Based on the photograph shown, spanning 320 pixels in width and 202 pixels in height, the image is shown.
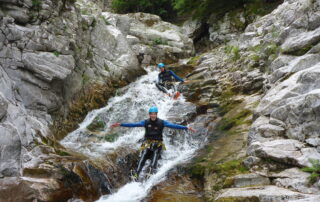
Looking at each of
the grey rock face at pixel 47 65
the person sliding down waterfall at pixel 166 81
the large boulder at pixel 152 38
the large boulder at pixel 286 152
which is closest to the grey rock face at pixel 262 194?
the large boulder at pixel 286 152

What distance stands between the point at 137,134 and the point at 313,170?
308 inches

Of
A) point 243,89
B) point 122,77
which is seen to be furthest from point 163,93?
point 243,89

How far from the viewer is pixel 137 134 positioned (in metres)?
12.1

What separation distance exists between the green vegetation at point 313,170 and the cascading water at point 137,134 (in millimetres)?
4090

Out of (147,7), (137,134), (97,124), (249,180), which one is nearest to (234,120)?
(249,180)

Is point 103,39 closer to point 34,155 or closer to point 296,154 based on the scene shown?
point 34,155

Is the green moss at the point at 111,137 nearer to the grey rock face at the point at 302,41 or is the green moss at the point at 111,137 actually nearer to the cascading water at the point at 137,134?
the cascading water at the point at 137,134

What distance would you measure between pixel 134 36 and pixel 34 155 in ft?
63.6

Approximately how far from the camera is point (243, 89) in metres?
12.6

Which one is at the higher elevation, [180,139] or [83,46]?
[83,46]

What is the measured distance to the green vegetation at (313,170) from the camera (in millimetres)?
5223

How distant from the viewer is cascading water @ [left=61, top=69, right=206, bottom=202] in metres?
8.33

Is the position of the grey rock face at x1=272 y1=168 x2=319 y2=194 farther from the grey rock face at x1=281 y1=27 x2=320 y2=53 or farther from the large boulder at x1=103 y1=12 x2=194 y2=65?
the large boulder at x1=103 y1=12 x2=194 y2=65

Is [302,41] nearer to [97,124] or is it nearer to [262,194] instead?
[262,194]
